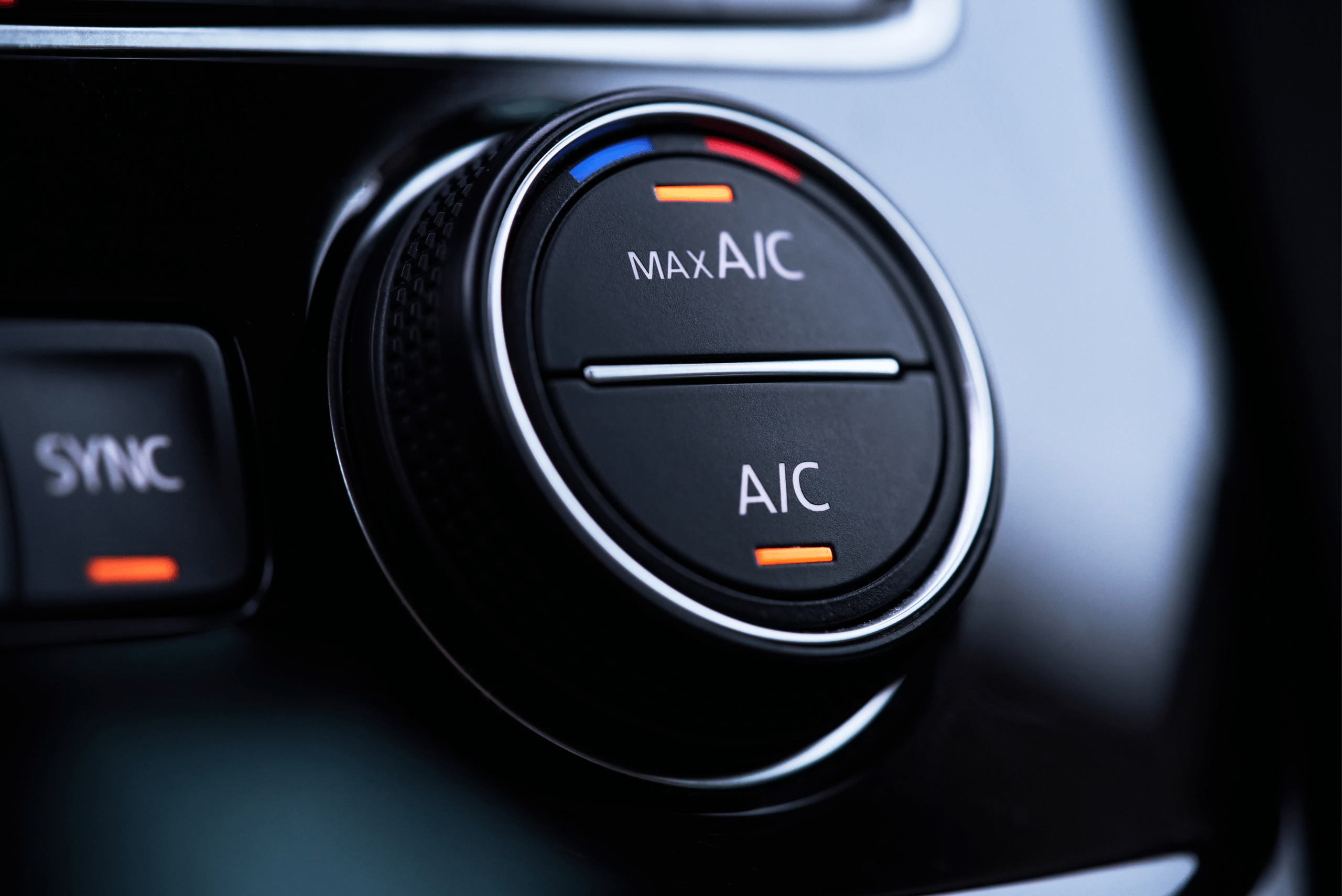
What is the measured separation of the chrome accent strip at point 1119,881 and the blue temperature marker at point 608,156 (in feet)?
0.80

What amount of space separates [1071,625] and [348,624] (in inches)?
9.5

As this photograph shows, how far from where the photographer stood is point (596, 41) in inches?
16.0

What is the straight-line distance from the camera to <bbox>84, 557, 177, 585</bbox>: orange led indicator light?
290 millimetres

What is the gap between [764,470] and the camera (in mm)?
319

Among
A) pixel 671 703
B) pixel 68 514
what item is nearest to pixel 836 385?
pixel 671 703

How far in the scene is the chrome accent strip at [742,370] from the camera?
12.3 inches

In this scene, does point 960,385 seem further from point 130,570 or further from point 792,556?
point 130,570

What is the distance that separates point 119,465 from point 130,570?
3cm

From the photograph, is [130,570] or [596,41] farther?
[596,41]

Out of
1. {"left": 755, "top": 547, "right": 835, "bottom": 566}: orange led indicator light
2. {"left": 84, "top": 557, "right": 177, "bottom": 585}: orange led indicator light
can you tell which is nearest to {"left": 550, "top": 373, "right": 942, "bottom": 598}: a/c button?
{"left": 755, "top": 547, "right": 835, "bottom": 566}: orange led indicator light

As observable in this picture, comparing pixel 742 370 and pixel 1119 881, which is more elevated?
pixel 742 370

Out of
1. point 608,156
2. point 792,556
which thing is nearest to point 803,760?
point 792,556

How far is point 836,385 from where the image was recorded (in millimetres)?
346

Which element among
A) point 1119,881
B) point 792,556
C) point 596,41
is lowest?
point 1119,881
